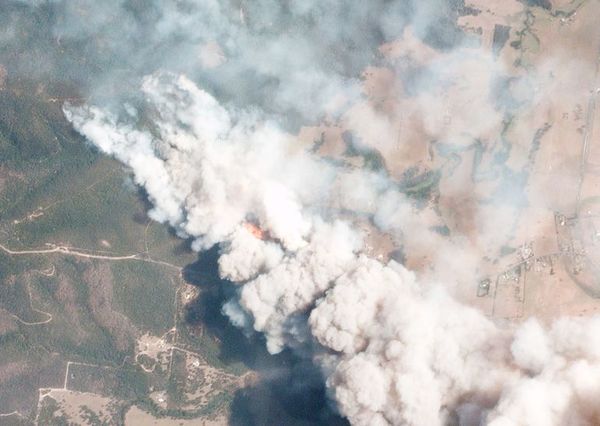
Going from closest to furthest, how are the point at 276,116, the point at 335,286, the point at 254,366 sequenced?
1. the point at 335,286
2. the point at 276,116
3. the point at 254,366

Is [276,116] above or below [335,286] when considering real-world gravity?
above

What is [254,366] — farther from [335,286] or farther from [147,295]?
[335,286]

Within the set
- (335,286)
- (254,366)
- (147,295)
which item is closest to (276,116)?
(335,286)

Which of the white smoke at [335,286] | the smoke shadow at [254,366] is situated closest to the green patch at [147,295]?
the smoke shadow at [254,366]

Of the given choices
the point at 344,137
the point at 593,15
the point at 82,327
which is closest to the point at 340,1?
the point at 344,137

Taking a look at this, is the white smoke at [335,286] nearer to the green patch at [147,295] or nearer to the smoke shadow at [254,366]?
the smoke shadow at [254,366]
